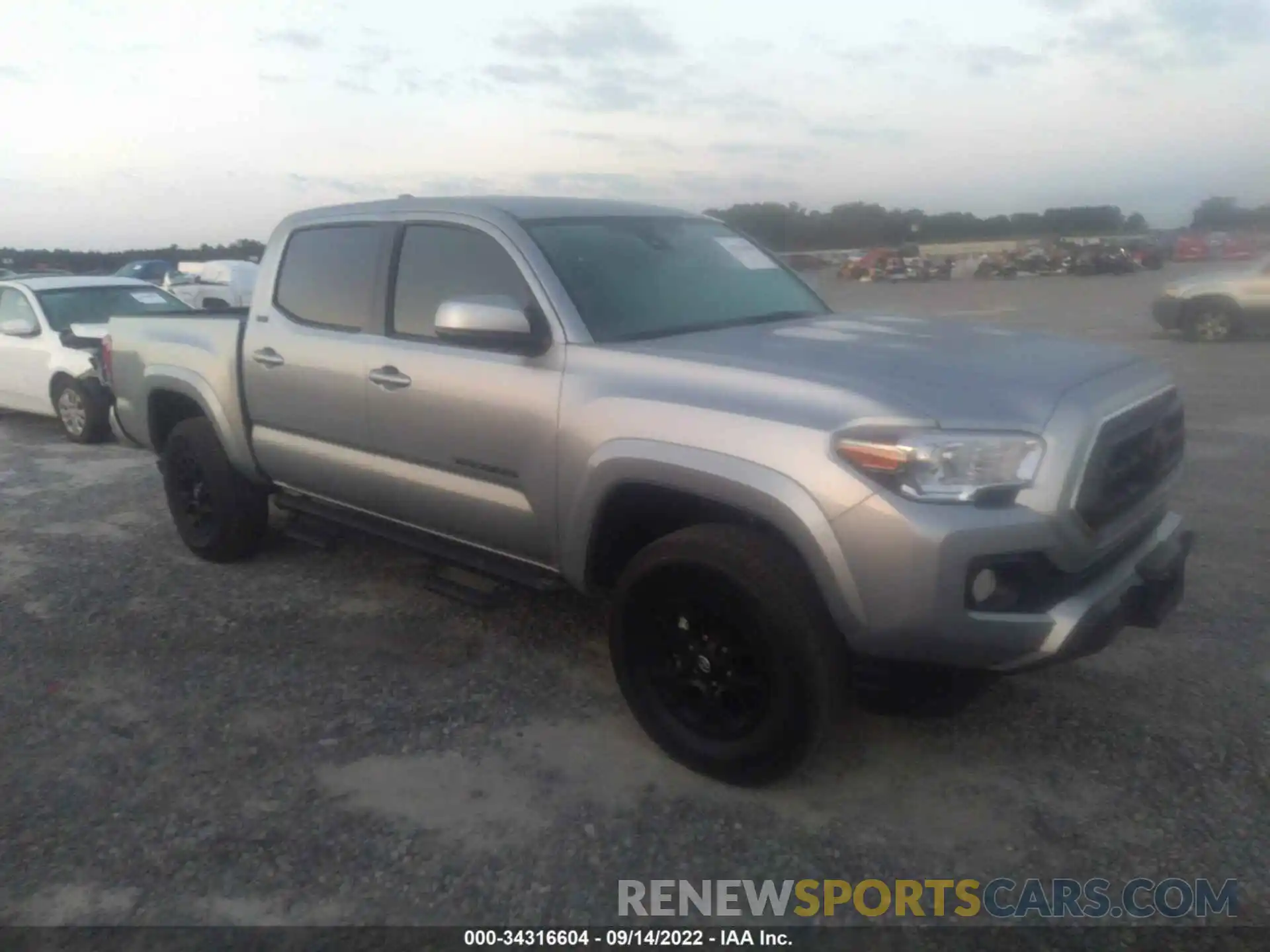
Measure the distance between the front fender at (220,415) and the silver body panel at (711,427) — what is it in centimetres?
6

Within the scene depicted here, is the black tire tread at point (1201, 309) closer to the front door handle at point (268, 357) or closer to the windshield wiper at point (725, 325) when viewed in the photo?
the windshield wiper at point (725, 325)

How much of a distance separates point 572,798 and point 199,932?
1.14 meters

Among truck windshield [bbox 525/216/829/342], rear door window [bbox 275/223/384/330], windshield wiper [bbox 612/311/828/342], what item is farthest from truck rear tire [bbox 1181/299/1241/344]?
rear door window [bbox 275/223/384/330]

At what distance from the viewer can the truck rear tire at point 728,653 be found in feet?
10.3

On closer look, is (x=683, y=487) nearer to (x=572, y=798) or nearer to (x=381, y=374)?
(x=572, y=798)

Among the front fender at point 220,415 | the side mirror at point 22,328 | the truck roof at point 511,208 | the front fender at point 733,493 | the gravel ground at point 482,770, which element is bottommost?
the gravel ground at point 482,770

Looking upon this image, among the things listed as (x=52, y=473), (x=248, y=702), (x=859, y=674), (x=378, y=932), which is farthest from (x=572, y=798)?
(x=52, y=473)

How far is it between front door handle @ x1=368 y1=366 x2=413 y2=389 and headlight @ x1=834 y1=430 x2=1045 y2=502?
2.04m

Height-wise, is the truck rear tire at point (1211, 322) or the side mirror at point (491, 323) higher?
the side mirror at point (491, 323)

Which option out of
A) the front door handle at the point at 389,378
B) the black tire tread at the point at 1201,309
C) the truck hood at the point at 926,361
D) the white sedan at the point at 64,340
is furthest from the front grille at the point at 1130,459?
the black tire tread at the point at 1201,309

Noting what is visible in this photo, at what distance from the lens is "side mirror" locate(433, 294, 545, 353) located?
3707mm

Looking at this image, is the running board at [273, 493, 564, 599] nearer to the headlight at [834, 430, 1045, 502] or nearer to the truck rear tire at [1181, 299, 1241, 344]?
the headlight at [834, 430, 1045, 502]

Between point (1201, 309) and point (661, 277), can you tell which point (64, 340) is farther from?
point (1201, 309)

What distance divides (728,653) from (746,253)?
2177 mm
